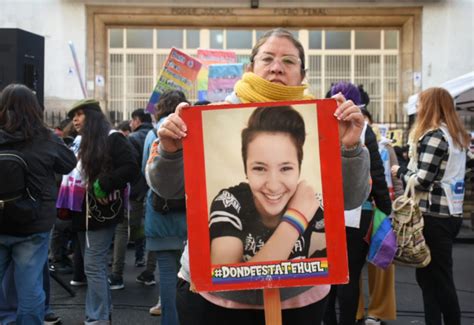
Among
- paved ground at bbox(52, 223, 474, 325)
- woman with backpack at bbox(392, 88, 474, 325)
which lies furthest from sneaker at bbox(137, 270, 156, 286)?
woman with backpack at bbox(392, 88, 474, 325)

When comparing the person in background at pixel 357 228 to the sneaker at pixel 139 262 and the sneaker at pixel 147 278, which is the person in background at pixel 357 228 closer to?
the sneaker at pixel 147 278

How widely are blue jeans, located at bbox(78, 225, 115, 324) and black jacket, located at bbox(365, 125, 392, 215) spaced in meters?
1.95

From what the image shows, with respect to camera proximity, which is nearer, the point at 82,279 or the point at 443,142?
the point at 443,142

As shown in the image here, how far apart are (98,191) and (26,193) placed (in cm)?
78

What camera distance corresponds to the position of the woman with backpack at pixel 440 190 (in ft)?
13.1

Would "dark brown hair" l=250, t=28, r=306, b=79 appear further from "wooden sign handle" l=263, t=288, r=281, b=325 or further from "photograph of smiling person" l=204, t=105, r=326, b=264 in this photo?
"wooden sign handle" l=263, t=288, r=281, b=325

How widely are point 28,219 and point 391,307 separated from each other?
288 centimetres

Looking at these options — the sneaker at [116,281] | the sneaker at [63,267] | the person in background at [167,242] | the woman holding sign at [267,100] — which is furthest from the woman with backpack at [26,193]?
the sneaker at [63,267]

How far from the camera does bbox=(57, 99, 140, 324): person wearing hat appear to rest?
4473mm

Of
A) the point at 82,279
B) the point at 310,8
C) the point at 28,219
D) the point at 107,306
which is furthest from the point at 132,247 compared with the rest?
the point at 310,8

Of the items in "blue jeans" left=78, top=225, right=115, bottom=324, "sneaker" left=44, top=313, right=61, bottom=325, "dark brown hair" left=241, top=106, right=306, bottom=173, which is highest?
"dark brown hair" left=241, top=106, right=306, bottom=173

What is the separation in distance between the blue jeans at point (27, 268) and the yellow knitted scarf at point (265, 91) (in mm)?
2302

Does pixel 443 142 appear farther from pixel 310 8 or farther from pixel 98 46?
pixel 98 46

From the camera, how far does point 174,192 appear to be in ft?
6.88
